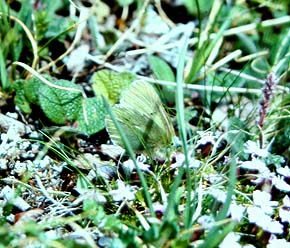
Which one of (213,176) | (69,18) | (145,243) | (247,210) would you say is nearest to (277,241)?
(247,210)

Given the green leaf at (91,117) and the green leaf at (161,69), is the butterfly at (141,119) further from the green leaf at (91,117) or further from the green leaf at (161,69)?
the green leaf at (161,69)

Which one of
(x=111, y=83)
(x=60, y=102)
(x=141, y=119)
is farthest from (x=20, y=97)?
(x=141, y=119)

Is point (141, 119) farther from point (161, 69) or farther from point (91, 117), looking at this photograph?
point (161, 69)

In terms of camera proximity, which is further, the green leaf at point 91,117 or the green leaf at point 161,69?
the green leaf at point 161,69

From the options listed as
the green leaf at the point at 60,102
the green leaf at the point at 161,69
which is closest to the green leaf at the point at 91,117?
the green leaf at the point at 60,102

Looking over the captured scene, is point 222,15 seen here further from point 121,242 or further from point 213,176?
point 121,242

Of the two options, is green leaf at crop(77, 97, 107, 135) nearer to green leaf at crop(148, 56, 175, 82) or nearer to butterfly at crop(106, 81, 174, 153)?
butterfly at crop(106, 81, 174, 153)

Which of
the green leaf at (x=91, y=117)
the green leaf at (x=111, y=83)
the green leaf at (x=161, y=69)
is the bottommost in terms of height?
the green leaf at (x=91, y=117)
